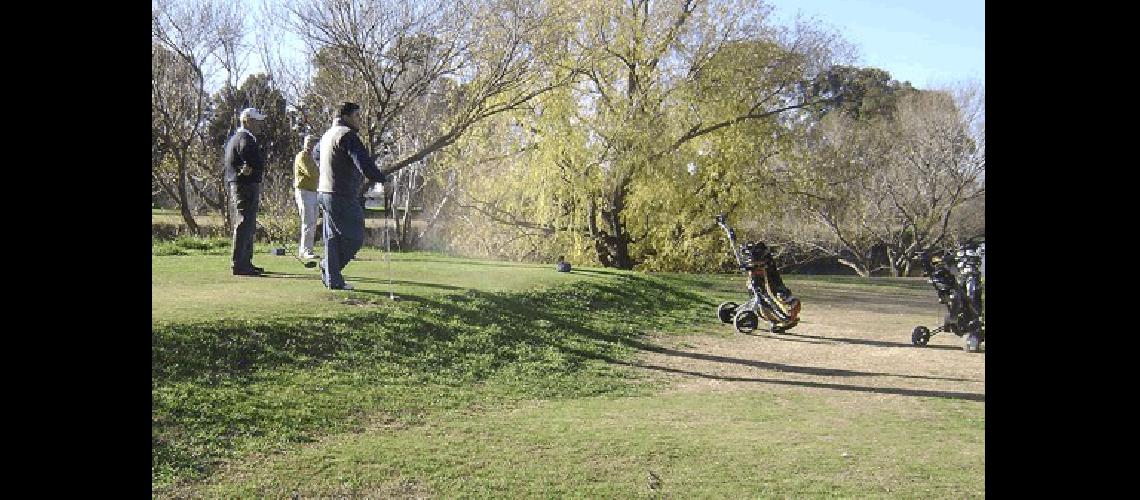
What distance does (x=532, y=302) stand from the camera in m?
3.92

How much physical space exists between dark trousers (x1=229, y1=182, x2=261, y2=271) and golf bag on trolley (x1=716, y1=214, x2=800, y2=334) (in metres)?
1.72

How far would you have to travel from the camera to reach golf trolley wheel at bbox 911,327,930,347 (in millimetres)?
3052

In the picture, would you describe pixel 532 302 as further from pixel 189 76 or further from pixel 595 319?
pixel 189 76

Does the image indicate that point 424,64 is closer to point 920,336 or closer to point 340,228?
point 340,228

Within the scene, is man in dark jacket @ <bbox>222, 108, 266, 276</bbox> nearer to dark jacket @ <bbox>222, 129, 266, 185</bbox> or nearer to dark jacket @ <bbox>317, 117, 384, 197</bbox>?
dark jacket @ <bbox>222, 129, 266, 185</bbox>

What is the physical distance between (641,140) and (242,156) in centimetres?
201

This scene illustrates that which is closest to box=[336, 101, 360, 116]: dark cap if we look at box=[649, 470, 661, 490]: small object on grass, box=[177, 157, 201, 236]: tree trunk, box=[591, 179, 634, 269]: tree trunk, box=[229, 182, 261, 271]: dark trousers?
box=[229, 182, 261, 271]: dark trousers

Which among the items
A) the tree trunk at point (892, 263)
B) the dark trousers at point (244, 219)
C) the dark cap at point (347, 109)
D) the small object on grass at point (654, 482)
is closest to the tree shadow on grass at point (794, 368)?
the tree trunk at point (892, 263)

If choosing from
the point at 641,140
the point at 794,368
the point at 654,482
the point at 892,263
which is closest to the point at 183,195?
the point at 641,140

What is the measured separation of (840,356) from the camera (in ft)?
10.8

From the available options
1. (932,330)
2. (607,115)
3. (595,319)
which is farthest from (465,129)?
(932,330)
